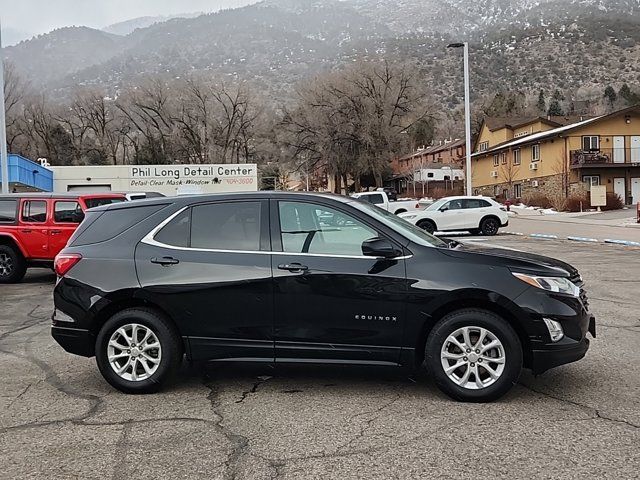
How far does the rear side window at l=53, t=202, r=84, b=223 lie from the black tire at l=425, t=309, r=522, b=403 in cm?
965

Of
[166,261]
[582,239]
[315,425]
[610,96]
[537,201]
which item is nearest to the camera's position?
[315,425]

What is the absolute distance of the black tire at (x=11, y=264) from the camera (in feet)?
41.8

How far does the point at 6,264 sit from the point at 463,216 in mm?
17176

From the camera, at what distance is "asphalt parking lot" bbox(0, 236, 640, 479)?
3837mm

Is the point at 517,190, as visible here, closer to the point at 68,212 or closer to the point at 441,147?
the point at 441,147

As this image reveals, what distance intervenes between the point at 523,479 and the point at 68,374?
4.40m

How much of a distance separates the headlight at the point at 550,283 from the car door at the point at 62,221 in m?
9.95

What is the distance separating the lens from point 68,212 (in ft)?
41.3

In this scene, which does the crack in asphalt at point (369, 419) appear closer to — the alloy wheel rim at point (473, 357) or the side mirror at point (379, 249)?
the alloy wheel rim at point (473, 357)

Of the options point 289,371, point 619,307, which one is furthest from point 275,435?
point 619,307

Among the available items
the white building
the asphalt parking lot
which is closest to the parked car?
the asphalt parking lot

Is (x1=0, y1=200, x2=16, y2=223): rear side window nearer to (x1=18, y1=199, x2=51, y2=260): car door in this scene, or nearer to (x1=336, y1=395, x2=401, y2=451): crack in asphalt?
(x1=18, y1=199, x2=51, y2=260): car door

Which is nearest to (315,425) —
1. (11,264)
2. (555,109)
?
(11,264)

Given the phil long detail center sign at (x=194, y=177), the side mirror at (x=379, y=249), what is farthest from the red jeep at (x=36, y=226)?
the phil long detail center sign at (x=194, y=177)
